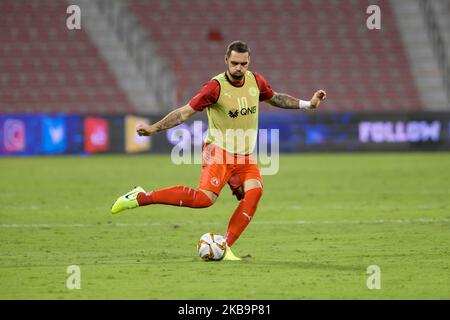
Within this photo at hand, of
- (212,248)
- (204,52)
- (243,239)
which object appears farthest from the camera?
(204,52)

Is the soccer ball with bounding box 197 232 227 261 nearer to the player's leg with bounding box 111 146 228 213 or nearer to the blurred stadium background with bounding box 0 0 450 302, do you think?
the blurred stadium background with bounding box 0 0 450 302

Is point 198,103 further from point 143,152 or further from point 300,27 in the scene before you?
point 300,27

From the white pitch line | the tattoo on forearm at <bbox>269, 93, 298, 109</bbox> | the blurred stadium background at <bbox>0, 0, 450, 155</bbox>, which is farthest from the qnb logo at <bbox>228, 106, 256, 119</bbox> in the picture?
the blurred stadium background at <bbox>0, 0, 450, 155</bbox>

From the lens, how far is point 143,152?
28188 millimetres

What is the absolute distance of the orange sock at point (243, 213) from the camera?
31.0 feet

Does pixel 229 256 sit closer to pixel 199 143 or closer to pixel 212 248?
pixel 212 248

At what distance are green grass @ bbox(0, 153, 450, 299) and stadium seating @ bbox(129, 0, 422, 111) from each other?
11.4 meters

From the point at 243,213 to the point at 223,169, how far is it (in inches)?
18.2

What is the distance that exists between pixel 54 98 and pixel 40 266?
2347cm

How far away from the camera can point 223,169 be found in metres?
9.47

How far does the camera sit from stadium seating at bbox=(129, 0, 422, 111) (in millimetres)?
32250

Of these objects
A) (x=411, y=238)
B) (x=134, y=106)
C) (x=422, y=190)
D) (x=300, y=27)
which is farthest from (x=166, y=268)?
(x=300, y=27)

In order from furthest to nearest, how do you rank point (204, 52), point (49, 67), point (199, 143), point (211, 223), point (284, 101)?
point (204, 52) → point (49, 67) → point (199, 143) → point (211, 223) → point (284, 101)

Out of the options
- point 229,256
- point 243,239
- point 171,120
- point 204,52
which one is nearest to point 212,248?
point 229,256
